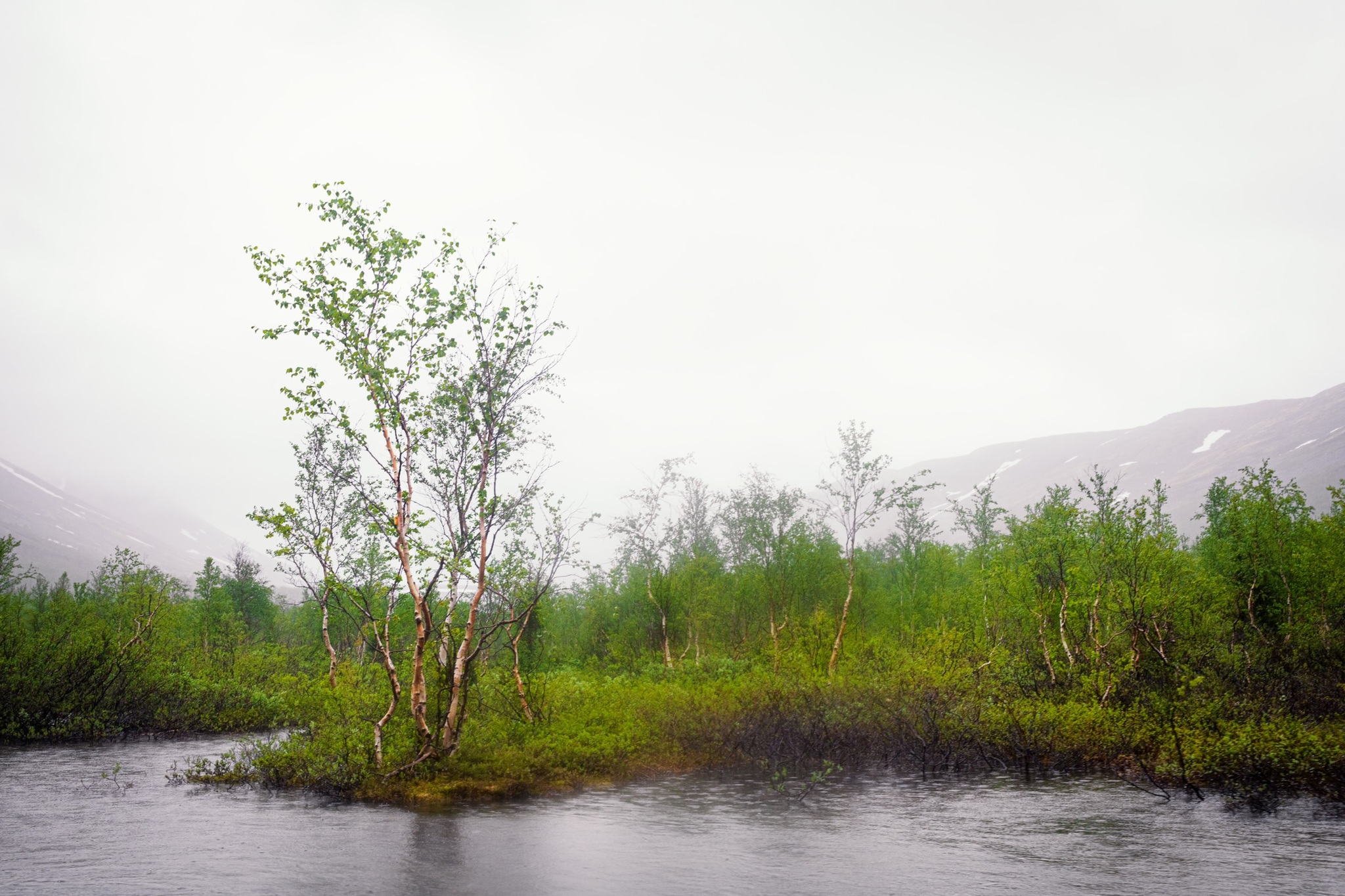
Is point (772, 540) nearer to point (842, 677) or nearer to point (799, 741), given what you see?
point (842, 677)

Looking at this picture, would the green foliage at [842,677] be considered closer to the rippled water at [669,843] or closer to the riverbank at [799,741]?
the riverbank at [799,741]

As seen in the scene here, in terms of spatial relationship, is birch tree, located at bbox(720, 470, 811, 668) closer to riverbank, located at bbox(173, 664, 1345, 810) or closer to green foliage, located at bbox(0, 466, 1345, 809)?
green foliage, located at bbox(0, 466, 1345, 809)

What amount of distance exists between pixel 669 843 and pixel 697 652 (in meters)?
28.4

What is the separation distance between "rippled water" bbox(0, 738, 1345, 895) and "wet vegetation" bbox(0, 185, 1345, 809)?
7.26ft

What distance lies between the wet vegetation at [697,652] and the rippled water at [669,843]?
221cm

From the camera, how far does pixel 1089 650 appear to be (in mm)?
35812

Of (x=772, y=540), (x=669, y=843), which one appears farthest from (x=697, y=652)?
(x=669, y=843)

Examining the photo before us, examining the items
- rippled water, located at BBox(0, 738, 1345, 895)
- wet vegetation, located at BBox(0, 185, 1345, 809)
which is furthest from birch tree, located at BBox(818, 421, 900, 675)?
rippled water, located at BBox(0, 738, 1345, 895)

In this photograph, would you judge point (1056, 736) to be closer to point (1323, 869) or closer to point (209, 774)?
point (1323, 869)

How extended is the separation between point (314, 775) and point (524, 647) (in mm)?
10827

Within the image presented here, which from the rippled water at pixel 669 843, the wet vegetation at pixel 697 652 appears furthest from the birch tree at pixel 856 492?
the rippled water at pixel 669 843

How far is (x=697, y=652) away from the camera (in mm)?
48531

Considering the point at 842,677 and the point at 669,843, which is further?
the point at 842,677

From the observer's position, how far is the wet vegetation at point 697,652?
2595 cm
